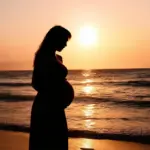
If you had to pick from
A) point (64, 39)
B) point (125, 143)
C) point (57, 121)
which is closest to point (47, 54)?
point (64, 39)

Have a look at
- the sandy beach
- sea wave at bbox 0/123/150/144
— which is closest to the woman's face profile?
the sandy beach

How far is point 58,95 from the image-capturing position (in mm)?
3318

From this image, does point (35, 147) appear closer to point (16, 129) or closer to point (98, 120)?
point (16, 129)

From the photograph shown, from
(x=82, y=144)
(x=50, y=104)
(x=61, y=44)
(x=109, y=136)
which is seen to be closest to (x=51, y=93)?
(x=50, y=104)

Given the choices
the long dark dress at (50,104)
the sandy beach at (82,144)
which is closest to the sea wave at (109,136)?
the sandy beach at (82,144)

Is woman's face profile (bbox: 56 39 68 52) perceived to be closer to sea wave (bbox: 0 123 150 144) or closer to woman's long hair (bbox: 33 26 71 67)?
woman's long hair (bbox: 33 26 71 67)

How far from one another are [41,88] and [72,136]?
5.45 meters

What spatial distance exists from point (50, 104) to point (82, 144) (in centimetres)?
443

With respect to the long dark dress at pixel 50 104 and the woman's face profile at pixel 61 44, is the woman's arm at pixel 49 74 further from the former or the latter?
the woman's face profile at pixel 61 44

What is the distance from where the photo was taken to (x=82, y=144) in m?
7.59

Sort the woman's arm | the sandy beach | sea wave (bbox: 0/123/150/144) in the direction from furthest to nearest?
sea wave (bbox: 0/123/150/144) < the sandy beach < the woman's arm

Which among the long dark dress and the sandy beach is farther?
the sandy beach

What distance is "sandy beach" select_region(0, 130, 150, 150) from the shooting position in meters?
7.26

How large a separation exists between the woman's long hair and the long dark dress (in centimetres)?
10
